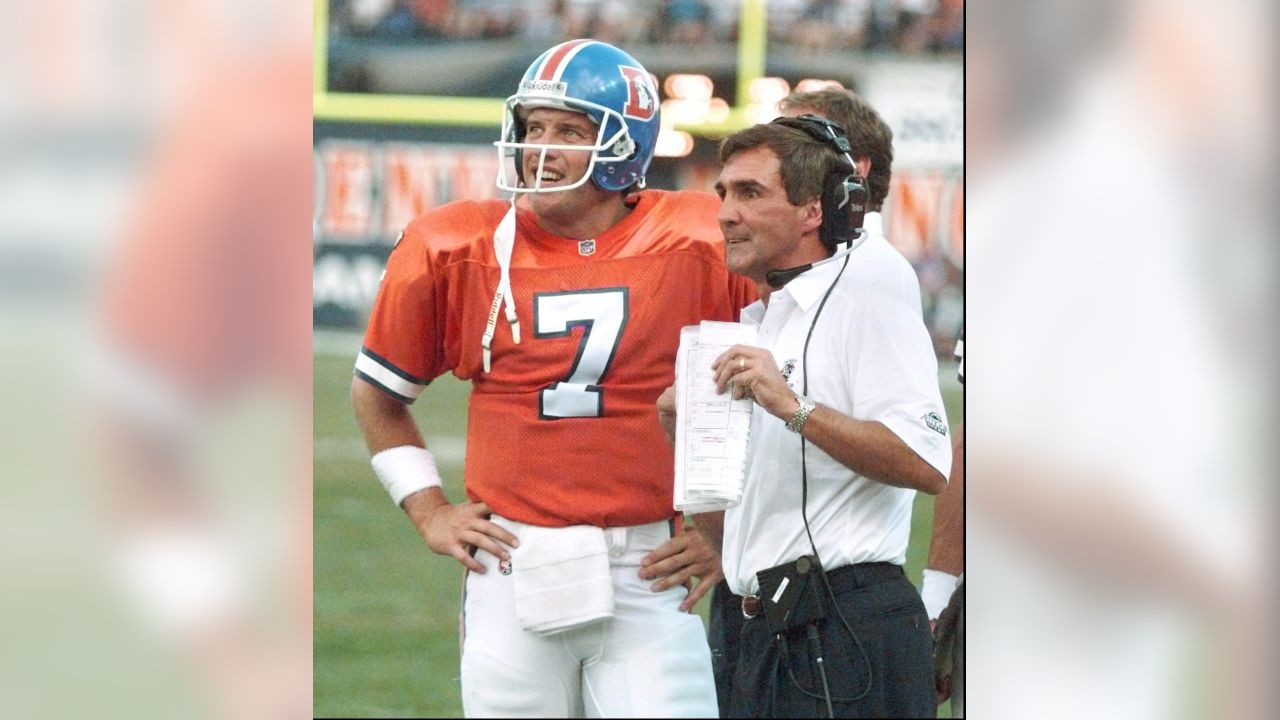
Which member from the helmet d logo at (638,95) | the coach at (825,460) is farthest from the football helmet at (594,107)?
the coach at (825,460)

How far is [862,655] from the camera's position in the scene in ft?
7.45

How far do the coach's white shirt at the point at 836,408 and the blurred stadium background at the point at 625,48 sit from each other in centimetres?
666

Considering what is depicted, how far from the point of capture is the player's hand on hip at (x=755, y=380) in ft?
6.98

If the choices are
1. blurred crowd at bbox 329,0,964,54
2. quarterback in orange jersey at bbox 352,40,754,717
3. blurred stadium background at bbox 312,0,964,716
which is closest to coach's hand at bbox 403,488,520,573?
quarterback in orange jersey at bbox 352,40,754,717

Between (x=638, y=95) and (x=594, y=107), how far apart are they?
0.11 metres

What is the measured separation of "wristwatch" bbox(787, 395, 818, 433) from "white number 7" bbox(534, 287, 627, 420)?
361 mm

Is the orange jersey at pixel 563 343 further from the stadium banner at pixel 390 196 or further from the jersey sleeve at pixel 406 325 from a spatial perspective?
the stadium banner at pixel 390 196

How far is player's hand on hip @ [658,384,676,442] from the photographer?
7.41ft

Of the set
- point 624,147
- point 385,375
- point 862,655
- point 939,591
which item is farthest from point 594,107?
point 939,591

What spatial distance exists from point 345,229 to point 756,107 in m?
2.67
